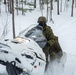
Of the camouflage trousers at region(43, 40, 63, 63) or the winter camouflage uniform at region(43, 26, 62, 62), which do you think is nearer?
the camouflage trousers at region(43, 40, 63, 63)

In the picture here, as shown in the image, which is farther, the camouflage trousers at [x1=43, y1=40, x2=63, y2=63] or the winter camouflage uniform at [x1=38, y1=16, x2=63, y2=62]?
the winter camouflage uniform at [x1=38, y1=16, x2=63, y2=62]

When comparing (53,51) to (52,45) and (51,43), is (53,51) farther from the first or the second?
(51,43)

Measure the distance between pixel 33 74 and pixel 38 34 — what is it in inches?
61.6

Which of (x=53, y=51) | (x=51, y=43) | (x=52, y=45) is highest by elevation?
(x=51, y=43)

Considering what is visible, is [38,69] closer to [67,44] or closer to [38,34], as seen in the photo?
[38,34]

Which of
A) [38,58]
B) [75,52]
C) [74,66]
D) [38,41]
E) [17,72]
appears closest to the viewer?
[17,72]

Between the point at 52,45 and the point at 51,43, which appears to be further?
the point at 52,45

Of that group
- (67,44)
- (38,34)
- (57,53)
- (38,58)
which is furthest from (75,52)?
(38,58)

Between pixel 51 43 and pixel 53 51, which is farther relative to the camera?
pixel 53 51

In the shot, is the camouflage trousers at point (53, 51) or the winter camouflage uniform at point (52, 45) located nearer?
the camouflage trousers at point (53, 51)

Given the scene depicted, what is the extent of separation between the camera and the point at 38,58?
5.13 metres

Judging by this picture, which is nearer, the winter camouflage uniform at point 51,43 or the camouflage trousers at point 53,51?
the camouflage trousers at point 53,51

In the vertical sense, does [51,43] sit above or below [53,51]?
above

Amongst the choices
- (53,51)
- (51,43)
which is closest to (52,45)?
(53,51)
